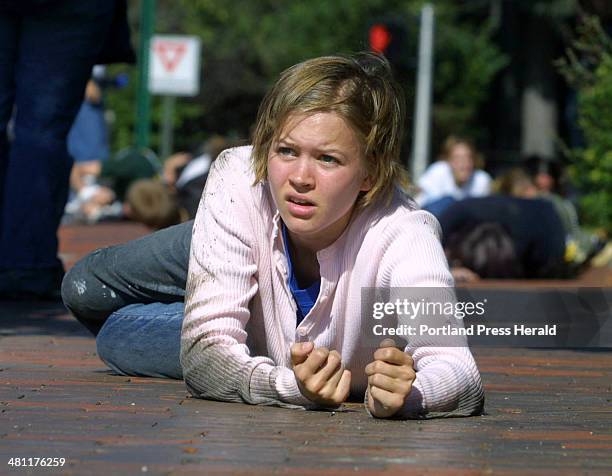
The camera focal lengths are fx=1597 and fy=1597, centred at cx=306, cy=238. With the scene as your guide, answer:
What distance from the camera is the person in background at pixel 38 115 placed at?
7766 millimetres

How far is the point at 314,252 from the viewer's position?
4676mm

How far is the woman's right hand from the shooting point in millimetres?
4133

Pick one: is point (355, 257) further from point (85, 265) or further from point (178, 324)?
point (85, 265)

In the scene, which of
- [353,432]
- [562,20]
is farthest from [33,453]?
[562,20]

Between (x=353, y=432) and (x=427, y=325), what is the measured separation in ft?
1.39

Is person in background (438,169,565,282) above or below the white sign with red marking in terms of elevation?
below

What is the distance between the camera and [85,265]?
5457 millimetres

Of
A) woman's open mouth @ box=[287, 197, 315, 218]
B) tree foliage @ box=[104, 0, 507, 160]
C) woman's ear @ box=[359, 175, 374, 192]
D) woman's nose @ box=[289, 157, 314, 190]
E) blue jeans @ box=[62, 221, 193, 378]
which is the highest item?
woman's nose @ box=[289, 157, 314, 190]

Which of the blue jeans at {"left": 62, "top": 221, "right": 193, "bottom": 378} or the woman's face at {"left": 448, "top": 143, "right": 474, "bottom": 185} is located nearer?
the blue jeans at {"left": 62, "top": 221, "right": 193, "bottom": 378}

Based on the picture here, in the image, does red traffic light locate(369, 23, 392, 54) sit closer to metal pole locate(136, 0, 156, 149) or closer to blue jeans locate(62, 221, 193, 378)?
metal pole locate(136, 0, 156, 149)

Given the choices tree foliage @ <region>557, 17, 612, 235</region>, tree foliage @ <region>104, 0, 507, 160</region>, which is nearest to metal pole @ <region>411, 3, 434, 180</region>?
tree foliage @ <region>557, 17, 612, 235</region>

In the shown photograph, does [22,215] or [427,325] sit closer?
[427,325]

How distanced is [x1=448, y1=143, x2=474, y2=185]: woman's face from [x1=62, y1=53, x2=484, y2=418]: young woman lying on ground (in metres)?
11.7

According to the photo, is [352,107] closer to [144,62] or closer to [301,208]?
[301,208]
